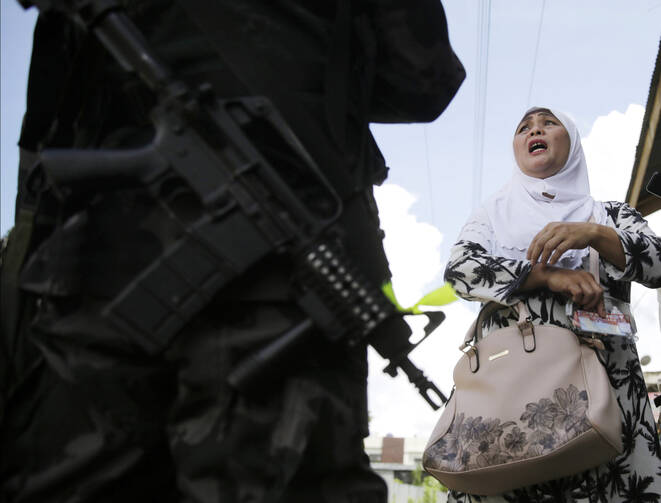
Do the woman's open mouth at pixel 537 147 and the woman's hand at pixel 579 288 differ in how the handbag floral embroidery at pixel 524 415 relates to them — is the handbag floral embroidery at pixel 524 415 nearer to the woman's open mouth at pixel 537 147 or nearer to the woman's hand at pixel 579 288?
the woman's hand at pixel 579 288

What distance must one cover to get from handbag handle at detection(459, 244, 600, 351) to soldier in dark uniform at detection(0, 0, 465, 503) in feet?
2.53

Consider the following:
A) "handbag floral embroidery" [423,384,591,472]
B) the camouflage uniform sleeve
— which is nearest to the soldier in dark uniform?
the camouflage uniform sleeve

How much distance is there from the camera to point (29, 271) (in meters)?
1.27

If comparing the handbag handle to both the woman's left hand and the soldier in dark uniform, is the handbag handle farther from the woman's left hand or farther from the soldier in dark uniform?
the soldier in dark uniform

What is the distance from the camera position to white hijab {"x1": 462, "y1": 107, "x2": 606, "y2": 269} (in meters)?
2.38

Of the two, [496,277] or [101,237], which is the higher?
[101,237]

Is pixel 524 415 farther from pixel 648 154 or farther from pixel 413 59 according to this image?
pixel 648 154

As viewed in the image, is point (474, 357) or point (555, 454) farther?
point (474, 357)

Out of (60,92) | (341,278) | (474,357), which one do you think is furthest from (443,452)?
(60,92)

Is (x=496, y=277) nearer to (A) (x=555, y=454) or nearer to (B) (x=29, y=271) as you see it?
(A) (x=555, y=454)

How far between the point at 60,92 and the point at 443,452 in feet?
5.04

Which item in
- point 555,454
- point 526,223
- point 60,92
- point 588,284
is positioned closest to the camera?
A: point 60,92

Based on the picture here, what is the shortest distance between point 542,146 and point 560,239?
25.3 inches

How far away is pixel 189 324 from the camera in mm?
1228
